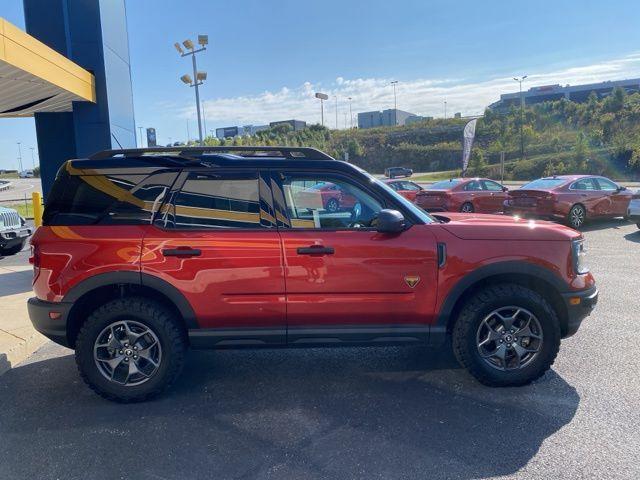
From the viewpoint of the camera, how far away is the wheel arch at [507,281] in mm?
3734

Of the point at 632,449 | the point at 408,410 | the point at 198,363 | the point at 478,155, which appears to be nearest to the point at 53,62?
the point at 198,363

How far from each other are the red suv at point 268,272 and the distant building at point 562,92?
10778cm

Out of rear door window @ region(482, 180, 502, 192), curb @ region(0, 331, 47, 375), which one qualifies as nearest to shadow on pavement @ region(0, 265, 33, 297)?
curb @ region(0, 331, 47, 375)

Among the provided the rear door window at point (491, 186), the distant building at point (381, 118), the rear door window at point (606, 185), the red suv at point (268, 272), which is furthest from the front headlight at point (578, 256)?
the distant building at point (381, 118)

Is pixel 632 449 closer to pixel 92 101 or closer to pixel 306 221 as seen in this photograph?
pixel 306 221

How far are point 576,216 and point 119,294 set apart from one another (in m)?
12.2

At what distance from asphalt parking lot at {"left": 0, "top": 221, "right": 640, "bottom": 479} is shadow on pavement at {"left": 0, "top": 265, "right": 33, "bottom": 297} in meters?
3.00

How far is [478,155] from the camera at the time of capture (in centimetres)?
5122

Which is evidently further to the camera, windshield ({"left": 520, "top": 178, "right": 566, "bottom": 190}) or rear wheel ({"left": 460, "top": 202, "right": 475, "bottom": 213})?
rear wheel ({"left": 460, "top": 202, "right": 475, "bottom": 213})

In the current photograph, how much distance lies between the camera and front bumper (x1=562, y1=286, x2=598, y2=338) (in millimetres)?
3812

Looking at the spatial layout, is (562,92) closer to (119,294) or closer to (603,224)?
(603,224)

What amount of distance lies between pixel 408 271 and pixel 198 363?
2.23m

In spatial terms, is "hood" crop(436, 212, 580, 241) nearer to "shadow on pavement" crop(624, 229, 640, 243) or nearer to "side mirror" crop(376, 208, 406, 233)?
"side mirror" crop(376, 208, 406, 233)

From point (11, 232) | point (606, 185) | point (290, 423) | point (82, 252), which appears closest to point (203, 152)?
point (82, 252)
